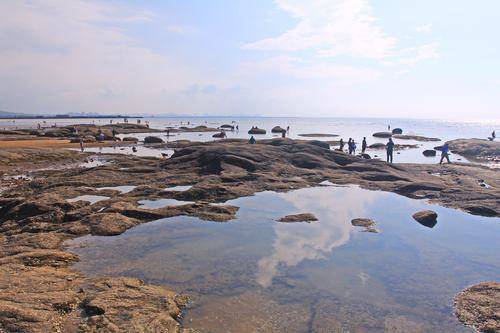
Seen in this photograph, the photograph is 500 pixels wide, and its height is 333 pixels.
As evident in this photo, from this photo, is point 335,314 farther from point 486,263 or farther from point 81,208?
point 81,208

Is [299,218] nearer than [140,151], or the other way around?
[299,218]

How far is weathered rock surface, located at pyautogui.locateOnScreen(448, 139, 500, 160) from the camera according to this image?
63.8m

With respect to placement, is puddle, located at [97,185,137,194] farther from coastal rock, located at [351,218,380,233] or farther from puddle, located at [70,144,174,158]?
puddle, located at [70,144,174,158]

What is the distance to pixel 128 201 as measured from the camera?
22859 mm

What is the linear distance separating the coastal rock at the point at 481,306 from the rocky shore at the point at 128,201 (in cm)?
837

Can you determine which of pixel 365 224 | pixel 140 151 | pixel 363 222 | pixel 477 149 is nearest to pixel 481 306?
pixel 365 224

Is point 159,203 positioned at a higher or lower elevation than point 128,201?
lower

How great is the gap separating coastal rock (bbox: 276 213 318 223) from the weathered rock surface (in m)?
52.0

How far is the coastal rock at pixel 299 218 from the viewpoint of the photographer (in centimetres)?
2064

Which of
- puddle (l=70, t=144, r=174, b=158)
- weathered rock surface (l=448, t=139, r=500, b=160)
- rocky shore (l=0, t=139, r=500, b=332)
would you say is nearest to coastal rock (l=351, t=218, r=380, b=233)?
rocky shore (l=0, t=139, r=500, b=332)

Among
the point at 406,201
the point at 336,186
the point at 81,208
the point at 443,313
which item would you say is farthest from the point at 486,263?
the point at 81,208

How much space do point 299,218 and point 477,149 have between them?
60874mm

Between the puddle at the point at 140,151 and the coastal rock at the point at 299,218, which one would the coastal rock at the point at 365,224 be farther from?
the puddle at the point at 140,151

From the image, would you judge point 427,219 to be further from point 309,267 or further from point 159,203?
point 159,203
